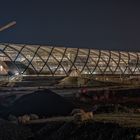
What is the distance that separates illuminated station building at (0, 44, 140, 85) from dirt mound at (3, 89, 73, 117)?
3365 centimetres

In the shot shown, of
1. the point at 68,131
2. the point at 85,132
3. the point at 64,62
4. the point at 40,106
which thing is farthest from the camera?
the point at 64,62

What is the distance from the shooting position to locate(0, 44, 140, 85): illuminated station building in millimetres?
96688

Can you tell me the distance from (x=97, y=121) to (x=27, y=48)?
6877 cm

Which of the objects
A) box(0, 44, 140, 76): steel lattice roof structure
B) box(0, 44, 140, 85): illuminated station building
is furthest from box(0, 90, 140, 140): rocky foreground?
box(0, 44, 140, 76): steel lattice roof structure

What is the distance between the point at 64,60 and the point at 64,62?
720mm

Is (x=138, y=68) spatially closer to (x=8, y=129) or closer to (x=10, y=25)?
(x=10, y=25)

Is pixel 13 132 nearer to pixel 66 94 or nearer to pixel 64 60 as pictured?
pixel 66 94

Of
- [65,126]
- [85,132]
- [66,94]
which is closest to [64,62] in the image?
[66,94]

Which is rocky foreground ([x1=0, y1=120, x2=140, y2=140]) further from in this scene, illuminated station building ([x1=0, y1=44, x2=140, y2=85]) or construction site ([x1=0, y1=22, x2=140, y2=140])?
illuminated station building ([x1=0, y1=44, x2=140, y2=85])

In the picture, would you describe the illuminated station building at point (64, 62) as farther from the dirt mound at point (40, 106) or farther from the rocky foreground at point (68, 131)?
the rocky foreground at point (68, 131)

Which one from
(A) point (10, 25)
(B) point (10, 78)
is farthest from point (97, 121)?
(A) point (10, 25)

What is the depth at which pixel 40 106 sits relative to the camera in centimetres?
5553

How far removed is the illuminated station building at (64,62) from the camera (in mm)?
96688

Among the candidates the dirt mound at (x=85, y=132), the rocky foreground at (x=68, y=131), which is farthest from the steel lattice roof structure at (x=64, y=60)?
the dirt mound at (x=85, y=132)
